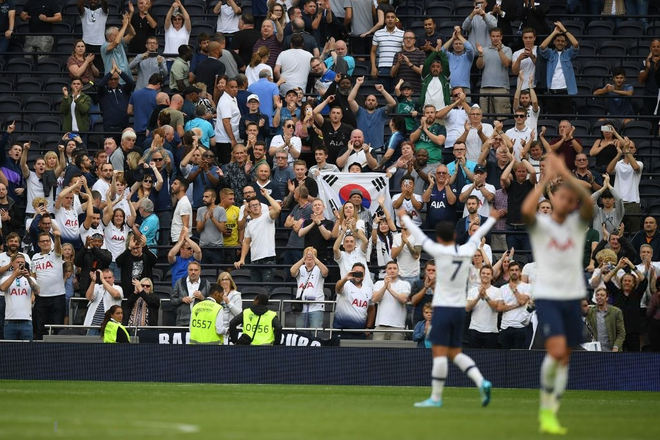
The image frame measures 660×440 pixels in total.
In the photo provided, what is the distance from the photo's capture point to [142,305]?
2117 cm

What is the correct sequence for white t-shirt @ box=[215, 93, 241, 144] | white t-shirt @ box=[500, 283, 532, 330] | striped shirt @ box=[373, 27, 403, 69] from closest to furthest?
white t-shirt @ box=[500, 283, 532, 330]
white t-shirt @ box=[215, 93, 241, 144]
striped shirt @ box=[373, 27, 403, 69]

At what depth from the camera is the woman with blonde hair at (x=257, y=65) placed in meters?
24.8

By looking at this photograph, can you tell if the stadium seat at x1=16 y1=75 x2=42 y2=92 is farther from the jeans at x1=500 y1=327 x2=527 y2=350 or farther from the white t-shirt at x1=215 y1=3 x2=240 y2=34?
the jeans at x1=500 y1=327 x2=527 y2=350

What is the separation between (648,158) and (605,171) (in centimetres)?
219

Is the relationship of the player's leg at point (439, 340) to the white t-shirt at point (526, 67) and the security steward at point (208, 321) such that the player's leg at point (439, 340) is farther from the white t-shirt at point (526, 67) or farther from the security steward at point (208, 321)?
the white t-shirt at point (526, 67)

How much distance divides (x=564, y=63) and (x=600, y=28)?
3061 mm

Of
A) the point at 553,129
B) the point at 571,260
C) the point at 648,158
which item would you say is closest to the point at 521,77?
the point at 553,129

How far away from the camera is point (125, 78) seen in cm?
2564

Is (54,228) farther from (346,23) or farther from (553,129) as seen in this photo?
(553,129)

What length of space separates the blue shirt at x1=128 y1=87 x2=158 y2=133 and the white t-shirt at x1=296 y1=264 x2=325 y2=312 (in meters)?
5.85

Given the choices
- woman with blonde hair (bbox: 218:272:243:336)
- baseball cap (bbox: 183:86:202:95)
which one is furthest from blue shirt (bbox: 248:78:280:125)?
woman with blonde hair (bbox: 218:272:243:336)

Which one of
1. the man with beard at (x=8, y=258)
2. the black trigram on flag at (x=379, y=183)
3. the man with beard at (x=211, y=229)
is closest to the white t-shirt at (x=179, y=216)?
the man with beard at (x=211, y=229)

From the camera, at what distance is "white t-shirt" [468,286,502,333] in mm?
20188

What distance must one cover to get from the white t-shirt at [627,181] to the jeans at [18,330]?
470 inches
